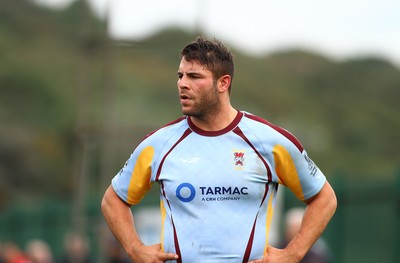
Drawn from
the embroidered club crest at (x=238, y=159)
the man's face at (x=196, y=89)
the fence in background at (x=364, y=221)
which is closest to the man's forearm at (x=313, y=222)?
the embroidered club crest at (x=238, y=159)

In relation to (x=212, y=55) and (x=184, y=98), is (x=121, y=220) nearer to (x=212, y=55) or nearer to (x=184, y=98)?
(x=184, y=98)

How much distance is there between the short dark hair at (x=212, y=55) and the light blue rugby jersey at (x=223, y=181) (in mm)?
324

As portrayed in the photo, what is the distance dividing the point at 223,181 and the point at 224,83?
64 cm

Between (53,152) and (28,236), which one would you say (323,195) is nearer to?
(28,236)

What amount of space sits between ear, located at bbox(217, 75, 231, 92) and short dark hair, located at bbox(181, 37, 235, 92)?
0.09ft

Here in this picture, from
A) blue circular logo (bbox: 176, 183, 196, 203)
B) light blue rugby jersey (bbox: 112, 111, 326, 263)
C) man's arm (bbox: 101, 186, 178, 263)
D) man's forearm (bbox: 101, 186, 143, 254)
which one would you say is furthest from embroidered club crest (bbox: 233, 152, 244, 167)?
man's forearm (bbox: 101, 186, 143, 254)

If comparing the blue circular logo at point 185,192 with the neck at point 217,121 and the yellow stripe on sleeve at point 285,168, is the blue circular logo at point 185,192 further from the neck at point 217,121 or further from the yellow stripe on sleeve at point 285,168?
the yellow stripe on sleeve at point 285,168

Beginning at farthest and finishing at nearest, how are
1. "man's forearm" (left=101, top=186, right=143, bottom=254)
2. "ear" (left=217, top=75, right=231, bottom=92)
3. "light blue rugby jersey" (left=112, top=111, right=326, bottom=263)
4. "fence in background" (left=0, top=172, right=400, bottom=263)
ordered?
1. "fence in background" (left=0, top=172, right=400, bottom=263)
2. "man's forearm" (left=101, top=186, right=143, bottom=254)
3. "ear" (left=217, top=75, right=231, bottom=92)
4. "light blue rugby jersey" (left=112, top=111, right=326, bottom=263)

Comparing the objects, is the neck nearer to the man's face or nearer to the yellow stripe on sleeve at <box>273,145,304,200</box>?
the man's face

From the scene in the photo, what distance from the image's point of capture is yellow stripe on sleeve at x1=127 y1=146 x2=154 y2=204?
811 centimetres

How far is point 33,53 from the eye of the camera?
284 ft

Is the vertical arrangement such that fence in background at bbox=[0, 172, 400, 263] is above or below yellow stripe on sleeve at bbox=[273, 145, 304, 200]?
below

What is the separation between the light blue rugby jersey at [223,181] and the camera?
7883mm

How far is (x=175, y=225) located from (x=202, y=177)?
349 millimetres
